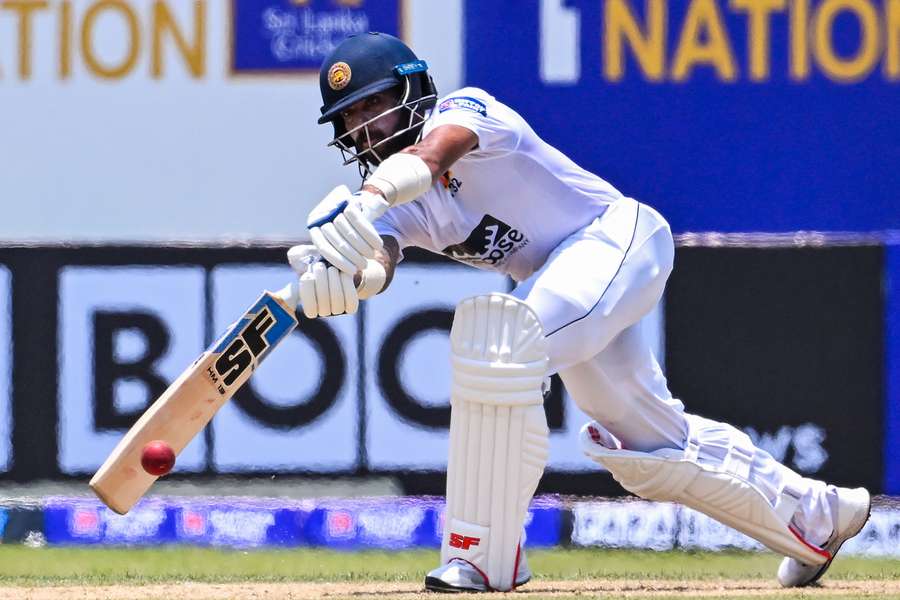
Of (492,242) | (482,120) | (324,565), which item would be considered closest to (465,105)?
(482,120)

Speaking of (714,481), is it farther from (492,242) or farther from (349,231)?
(349,231)

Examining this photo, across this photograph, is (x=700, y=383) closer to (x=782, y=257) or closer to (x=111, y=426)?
(x=782, y=257)

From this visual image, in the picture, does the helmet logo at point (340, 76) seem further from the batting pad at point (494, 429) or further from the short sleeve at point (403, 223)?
the batting pad at point (494, 429)

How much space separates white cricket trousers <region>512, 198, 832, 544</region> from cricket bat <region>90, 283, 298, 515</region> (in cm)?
55

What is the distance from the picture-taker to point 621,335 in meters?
4.36

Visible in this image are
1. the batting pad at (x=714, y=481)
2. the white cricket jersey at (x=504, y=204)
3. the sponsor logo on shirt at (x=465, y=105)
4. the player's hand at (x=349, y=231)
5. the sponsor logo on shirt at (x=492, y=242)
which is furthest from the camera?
the batting pad at (x=714, y=481)

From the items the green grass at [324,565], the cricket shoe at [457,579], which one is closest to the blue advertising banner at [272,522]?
the green grass at [324,565]

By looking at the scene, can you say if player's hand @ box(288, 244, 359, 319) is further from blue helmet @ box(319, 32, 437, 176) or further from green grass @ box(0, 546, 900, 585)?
green grass @ box(0, 546, 900, 585)

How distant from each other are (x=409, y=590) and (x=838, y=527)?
1.08 m

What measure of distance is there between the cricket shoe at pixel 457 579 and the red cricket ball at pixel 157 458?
62cm

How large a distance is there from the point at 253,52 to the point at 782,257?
180 cm

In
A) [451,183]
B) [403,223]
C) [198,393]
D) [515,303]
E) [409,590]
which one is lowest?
[409,590]

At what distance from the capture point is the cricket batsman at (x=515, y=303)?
389cm

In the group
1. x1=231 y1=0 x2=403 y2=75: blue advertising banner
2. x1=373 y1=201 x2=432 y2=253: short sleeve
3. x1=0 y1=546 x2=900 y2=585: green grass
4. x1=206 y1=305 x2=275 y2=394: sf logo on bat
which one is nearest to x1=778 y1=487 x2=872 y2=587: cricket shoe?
x1=0 y1=546 x2=900 y2=585: green grass
